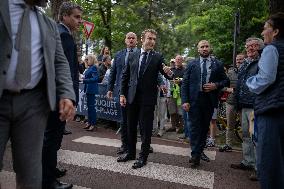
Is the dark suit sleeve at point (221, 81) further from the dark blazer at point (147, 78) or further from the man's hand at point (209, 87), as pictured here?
the dark blazer at point (147, 78)

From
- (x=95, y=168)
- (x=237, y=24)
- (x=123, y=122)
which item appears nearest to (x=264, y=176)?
(x=95, y=168)

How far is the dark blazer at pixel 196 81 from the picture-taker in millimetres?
6293

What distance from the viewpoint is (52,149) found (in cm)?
441

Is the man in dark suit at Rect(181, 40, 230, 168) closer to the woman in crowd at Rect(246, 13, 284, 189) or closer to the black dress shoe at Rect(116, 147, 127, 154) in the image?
the black dress shoe at Rect(116, 147, 127, 154)

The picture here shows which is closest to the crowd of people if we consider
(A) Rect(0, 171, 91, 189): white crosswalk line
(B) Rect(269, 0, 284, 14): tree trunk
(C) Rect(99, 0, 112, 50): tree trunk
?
(A) Rect(0, 171, 91, 189): white crosswalk line

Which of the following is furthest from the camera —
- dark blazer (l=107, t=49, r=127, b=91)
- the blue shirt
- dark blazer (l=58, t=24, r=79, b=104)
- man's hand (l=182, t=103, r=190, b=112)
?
dark blazer (l=107, t=49, r=127, b=91)

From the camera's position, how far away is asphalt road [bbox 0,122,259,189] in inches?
198

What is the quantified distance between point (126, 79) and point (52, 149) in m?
2.18

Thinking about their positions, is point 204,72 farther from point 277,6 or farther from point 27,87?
point 27,87

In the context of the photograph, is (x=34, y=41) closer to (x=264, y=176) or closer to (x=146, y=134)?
(x=264, y=176)

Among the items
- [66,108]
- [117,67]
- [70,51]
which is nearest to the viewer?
[66,108]

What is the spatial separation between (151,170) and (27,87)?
3.52 metres

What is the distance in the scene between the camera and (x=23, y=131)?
2545 mm

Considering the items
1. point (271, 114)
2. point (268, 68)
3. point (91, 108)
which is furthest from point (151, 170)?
point (91, 108)
